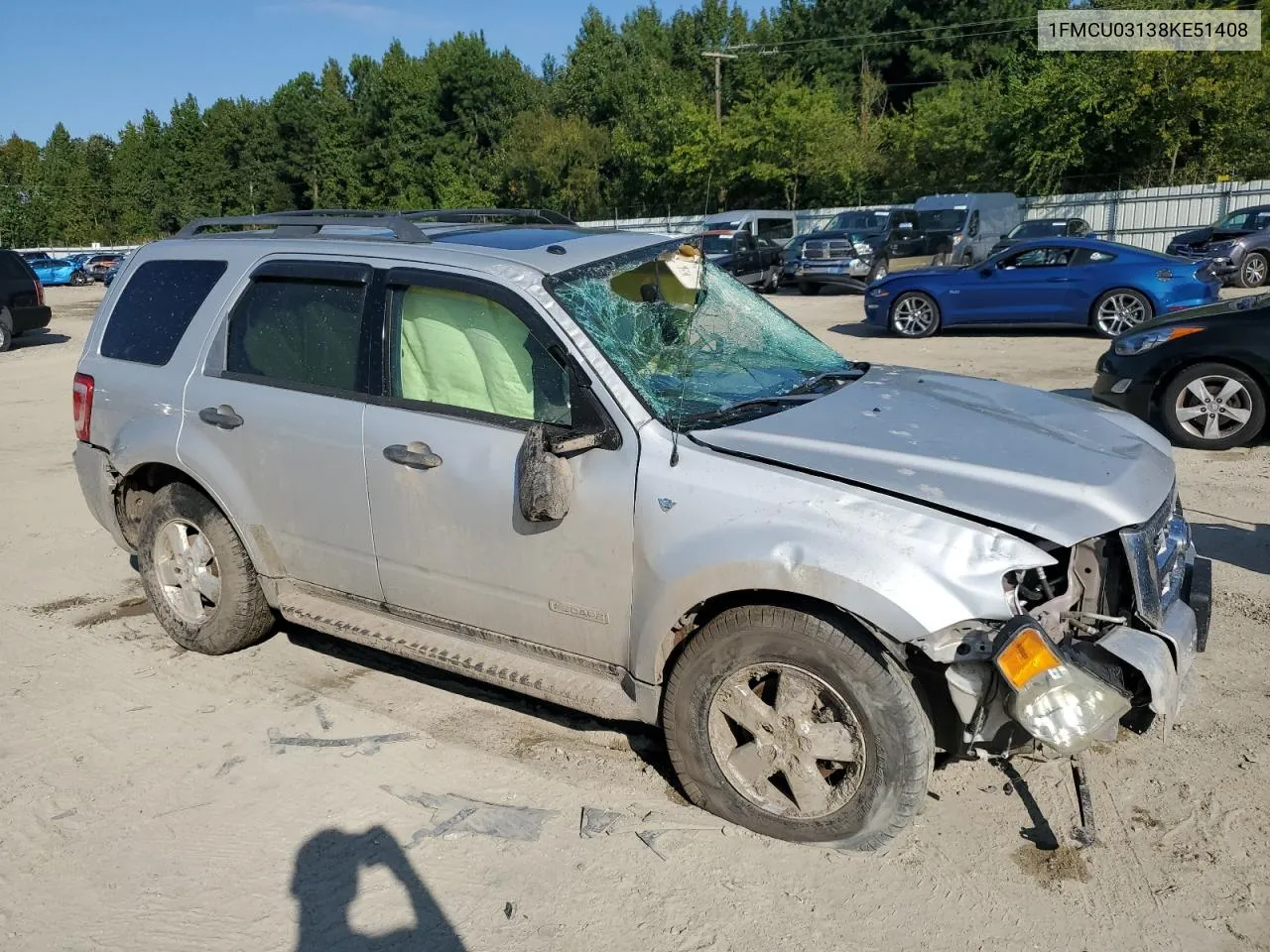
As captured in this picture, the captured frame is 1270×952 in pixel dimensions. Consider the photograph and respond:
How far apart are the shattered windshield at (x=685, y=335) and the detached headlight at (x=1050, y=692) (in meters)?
1.26

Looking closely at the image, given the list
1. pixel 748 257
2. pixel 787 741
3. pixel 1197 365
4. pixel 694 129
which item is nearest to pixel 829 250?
pixel 748 257

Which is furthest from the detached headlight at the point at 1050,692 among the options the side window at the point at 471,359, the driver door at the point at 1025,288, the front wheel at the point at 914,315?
the front wheel at the point at 914,315

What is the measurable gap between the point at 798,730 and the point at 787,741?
0.06m

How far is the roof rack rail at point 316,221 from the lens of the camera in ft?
14.5

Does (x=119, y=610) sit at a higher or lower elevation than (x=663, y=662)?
lower

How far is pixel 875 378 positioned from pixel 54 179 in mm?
88573

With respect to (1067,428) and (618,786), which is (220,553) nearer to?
(618,786)

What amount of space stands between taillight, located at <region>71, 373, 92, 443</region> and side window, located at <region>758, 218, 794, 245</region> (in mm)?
25019

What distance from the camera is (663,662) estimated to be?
3510mm

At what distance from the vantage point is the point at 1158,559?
3.38m

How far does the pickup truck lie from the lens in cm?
2519

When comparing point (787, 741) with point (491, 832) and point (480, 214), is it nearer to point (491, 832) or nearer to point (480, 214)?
point (491, 832)

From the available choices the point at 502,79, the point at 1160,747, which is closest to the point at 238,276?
the point at 1160,747

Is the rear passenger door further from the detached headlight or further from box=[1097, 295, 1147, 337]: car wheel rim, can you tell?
box=[1097, 295, 1147, 337]: car wheel rim
